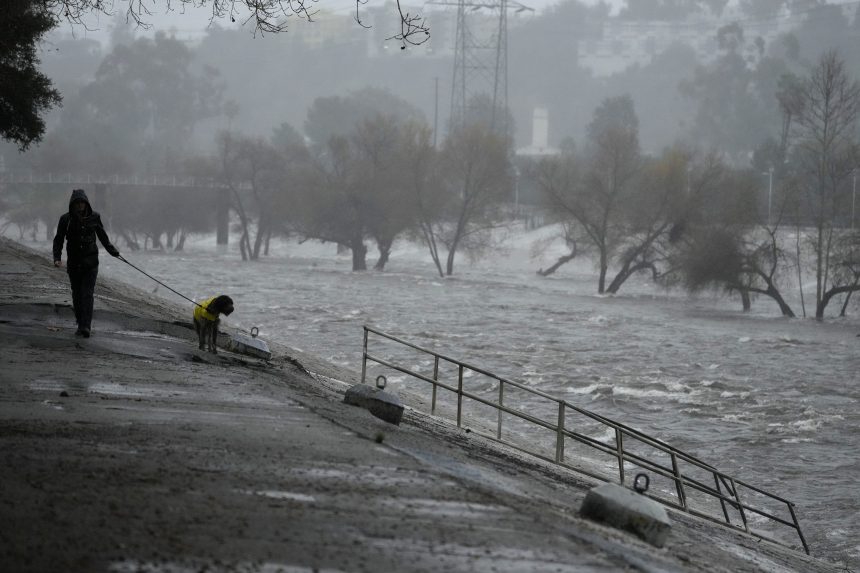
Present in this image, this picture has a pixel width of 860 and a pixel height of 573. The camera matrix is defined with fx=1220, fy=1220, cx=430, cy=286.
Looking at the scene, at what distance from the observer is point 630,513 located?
9070 millimetres

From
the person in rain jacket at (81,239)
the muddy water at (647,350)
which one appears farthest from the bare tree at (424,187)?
the person in rain jacket at (81,239)

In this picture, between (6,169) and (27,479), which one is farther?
(6,169)

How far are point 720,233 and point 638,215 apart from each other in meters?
9.23

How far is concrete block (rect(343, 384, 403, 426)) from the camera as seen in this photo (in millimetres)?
13484

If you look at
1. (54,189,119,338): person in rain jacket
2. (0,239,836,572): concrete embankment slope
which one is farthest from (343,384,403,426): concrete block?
(54,189,119,338): person in rain jacket

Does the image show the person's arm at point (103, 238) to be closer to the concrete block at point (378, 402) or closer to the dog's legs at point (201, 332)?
the dog's legs at point (201, 332)

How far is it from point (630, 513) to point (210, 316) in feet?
25.2

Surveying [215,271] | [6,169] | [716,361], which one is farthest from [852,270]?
[6,169]

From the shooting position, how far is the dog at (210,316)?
14.8 m

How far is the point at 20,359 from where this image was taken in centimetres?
1389

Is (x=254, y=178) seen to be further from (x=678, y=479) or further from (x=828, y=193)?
(x=678, y=479)

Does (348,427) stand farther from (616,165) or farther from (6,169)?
(6,169)

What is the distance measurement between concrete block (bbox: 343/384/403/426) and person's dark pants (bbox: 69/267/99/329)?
11.5 feet

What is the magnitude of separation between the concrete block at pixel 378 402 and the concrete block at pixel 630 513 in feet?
Result: 14.5
